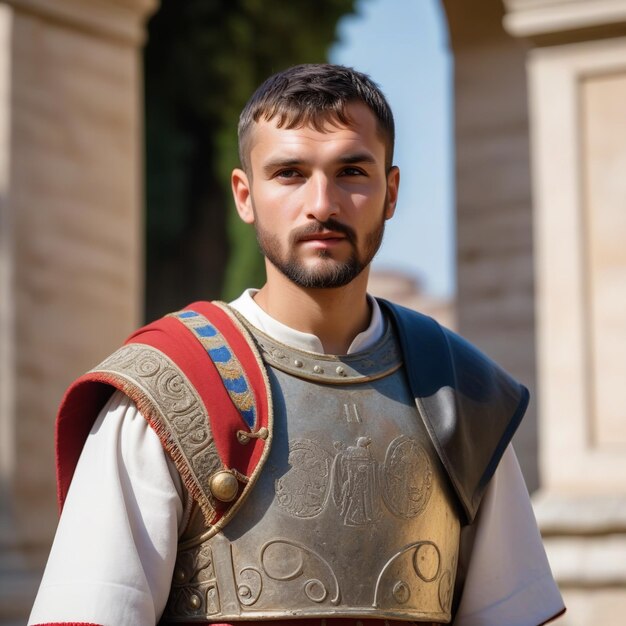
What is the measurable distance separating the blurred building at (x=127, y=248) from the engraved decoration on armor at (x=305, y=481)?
9.70 feet

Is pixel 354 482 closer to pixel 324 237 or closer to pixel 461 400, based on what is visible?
pixel 461 400

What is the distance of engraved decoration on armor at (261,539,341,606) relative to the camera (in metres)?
2.63

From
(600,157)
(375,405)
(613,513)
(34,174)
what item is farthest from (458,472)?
(34,174)

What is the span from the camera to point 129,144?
6.89m

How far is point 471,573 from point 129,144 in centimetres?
429

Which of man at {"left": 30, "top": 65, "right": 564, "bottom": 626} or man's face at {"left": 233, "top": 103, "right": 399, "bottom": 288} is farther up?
man's face at {"left": 233, "top": 103, "right": 399, "bottom": 288}

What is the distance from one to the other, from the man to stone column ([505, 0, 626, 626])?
2.67 meters

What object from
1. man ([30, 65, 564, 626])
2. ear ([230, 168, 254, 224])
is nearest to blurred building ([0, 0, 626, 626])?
man ([30, 65, 564, 626])

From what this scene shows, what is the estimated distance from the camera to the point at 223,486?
2621 millimetres

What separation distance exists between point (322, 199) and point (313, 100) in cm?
20

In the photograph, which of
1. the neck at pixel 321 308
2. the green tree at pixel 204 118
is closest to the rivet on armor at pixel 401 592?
the neck at pixel 321 308

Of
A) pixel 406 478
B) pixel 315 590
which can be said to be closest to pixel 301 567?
pixel 315 590

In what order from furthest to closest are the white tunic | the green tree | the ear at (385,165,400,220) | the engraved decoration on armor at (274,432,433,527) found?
the green tree
the ear at (385,165,400,220)
the engraved decoration on armor at (274,432,433,527)
the white tunic

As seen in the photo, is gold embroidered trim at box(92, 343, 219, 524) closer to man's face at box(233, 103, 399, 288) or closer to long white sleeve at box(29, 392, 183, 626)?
long white sleeve at box(29, 392, 183, 626)
